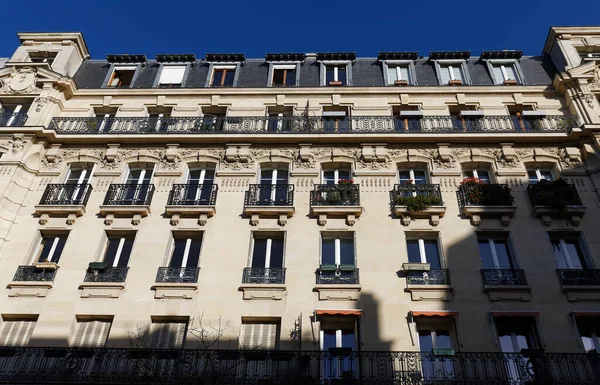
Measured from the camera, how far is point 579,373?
1049 centimetres

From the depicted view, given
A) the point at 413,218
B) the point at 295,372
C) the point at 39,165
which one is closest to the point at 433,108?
the point at 413,218

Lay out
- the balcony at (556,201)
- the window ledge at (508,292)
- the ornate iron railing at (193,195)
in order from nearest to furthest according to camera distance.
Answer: the window ledge at (508,292)
the balcony at (556,201)
the ornate iron railing at (193,195)

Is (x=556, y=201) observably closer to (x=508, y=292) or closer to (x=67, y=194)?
(x=508, y=292)

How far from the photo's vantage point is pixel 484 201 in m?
14.0

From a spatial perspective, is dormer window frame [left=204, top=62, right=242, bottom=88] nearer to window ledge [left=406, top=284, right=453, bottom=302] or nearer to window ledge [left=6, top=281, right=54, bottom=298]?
window ledge [left=6, top=281, right=54, bottom=298]

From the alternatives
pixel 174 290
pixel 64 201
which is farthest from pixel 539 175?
pixel 64 201

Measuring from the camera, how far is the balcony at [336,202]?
14.0 metres

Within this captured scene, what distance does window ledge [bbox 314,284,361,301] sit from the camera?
12297 millimetres

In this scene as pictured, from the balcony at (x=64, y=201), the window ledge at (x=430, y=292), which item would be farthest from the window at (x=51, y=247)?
the window ledge at (x=430, y=292)

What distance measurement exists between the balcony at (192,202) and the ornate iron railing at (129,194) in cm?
68

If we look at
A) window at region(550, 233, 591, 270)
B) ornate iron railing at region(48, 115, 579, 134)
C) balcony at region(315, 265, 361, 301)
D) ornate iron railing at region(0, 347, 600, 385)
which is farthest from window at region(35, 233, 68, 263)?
window at region(550, 233, 591, 270)

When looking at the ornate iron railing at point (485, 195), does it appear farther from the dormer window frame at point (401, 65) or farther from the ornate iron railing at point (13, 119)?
the ornate iron railing at point (13, 119)

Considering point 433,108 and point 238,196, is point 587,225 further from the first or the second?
point 238,196

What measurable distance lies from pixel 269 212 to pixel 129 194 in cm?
443
